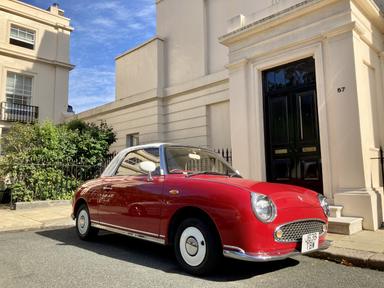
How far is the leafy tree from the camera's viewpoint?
441 inches

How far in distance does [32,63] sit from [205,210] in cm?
2000

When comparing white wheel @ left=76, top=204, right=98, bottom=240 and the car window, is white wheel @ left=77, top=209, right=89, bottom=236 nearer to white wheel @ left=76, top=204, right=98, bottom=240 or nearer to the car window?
white wheel @ left=76, top=204, right=98, bottom=240

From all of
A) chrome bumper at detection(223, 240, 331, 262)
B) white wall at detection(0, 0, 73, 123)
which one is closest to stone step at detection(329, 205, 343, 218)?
chrome bumper at detection(223, 240, 331, 262)

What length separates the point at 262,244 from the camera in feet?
12.4

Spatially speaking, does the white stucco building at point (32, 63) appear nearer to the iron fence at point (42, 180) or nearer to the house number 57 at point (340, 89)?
the iron fence at point (42, 180)

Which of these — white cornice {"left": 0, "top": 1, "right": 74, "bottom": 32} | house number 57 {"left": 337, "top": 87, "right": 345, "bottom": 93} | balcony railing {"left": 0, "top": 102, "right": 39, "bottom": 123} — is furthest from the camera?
white cornice {"left": 0, "top": 1, "right": 74, "bottom": 32}

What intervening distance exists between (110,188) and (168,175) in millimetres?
1321

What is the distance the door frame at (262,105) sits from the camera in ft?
24.8

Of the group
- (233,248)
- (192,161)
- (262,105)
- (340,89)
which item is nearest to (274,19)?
(262,105)

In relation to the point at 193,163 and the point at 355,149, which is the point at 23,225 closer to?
the point at 193,163

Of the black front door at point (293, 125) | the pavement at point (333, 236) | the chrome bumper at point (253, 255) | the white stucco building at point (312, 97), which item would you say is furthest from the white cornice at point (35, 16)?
the chrome bumper at point (253, 255)

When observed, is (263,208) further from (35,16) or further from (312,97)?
(35,16)

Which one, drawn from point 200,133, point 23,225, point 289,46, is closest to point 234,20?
point 289,46

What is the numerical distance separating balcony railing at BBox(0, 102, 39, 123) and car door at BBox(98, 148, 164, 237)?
52.8 feet
